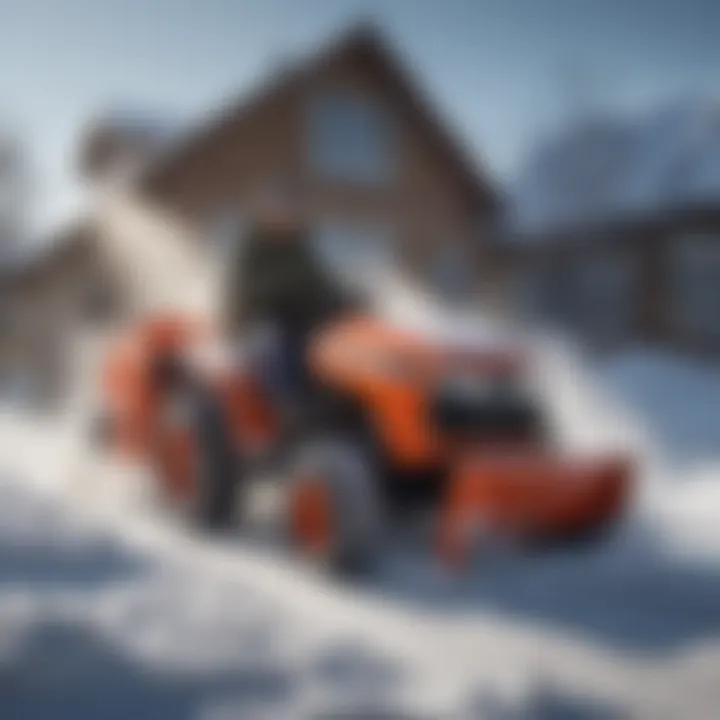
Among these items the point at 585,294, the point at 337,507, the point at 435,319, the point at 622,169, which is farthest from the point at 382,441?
the point at 622,169

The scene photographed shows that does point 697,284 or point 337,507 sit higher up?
point 697,284

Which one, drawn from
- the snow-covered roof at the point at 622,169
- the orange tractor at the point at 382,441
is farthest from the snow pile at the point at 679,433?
the snow-covered roof at the point at 622,169

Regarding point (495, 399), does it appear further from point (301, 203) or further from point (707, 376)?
point (301, 203)

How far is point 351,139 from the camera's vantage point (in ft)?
3.90

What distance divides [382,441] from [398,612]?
0.29m

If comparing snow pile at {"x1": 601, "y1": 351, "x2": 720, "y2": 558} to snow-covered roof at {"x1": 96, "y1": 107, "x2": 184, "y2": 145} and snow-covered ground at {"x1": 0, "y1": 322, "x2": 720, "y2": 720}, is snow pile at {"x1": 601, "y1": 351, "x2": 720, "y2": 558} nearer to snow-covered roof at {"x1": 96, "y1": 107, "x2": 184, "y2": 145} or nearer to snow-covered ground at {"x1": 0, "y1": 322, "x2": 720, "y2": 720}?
snow-covered ground at {"x1": 0, "y1": 322, "x2": 720, "y2": 720}

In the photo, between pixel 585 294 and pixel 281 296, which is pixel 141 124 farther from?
pixel 585 294

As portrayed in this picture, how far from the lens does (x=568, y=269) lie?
1311 millimetres

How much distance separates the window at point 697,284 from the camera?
1307mm

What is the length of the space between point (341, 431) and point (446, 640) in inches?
16.6

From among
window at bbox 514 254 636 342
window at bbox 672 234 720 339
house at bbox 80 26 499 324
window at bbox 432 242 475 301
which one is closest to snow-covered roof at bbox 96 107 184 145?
house at bbox 80 26 499 324

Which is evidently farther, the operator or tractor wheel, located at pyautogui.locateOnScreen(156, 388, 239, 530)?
tractor wheel, located at pyautogui.locateOnScreen(156, 388, 239, 530)

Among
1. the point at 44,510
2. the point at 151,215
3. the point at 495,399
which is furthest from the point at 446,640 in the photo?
the point at 44,510

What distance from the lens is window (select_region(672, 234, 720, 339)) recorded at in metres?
1.31
